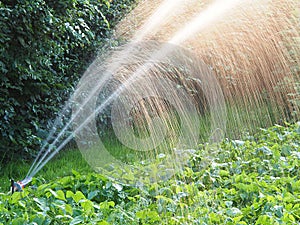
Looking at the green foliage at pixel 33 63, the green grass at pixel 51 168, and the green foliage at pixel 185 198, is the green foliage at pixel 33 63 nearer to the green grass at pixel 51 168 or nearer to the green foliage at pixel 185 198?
the green grass at pixel 51 168

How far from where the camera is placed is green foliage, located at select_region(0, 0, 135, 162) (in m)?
4.47

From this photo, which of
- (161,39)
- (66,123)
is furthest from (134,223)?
(161,39)

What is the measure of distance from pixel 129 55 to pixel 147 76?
313mm

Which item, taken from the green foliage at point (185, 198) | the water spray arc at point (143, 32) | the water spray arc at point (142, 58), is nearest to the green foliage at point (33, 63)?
the water spray arc at point (143, 32)

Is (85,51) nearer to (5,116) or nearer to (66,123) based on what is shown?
(66,123)

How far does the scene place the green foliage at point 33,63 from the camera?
4473 millimetres

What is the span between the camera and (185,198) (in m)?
3.32

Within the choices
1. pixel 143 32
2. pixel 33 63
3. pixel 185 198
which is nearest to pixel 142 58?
pixel 143 32

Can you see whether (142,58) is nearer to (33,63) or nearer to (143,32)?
(143,32)

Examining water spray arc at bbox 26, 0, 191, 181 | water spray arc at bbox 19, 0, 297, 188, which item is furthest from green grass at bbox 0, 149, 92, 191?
water spray arc at bbox 19, 0, 297, 188

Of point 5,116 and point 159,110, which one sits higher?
point 5,116

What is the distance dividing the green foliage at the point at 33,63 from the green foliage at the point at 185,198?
52.4 inches

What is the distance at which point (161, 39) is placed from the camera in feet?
19.0

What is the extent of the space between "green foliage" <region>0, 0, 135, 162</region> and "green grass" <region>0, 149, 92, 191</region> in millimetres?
150
